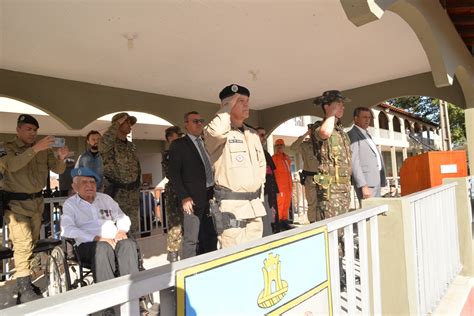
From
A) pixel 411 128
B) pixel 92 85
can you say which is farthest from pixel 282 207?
pixel 411 128

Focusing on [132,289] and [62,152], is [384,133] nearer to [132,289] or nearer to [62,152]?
[62,152]

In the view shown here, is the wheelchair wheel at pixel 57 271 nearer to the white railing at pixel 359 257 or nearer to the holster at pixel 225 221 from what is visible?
the holster at pixel 225 221

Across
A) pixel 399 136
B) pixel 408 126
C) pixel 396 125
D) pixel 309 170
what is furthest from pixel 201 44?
pixel 408 126

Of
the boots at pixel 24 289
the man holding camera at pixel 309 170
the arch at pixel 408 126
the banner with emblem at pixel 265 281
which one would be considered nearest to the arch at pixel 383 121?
the arch at pixel 408 126

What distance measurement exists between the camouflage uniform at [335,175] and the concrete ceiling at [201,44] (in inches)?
59.5

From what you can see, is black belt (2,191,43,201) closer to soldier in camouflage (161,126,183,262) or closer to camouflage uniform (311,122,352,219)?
soldier in camouflage (161,126,183,262)

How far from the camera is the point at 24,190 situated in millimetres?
3408

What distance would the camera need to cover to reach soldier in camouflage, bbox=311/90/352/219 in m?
3.13

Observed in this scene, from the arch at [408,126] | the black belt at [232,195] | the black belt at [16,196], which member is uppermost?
the arch at [408,126]

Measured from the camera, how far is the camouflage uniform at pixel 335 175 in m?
3.20

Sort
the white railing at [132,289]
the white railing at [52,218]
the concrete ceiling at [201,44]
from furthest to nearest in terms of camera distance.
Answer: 1. the white railing at [52,218]
2. the concrete ceiling at [201,44]
3. the white railing at [132,289]

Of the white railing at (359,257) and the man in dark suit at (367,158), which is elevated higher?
the man in dark suit at (367,158)

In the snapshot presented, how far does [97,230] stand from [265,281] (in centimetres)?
206

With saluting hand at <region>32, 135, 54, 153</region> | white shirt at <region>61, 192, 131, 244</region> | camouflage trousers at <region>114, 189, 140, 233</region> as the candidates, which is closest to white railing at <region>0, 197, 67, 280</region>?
camouflage trousers at <region>114, 189, 140, 233</region>
